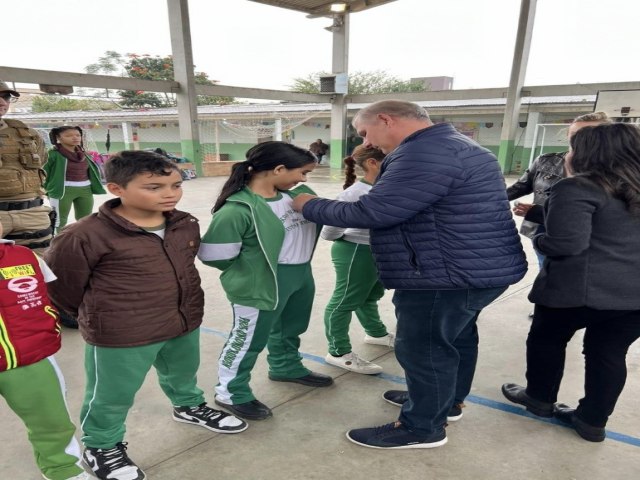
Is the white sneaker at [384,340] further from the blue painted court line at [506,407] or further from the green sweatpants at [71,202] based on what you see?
the green sweatpants at [71,202]

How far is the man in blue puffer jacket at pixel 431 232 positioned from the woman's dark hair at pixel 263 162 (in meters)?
0.22

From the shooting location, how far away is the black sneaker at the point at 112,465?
66.5 inches

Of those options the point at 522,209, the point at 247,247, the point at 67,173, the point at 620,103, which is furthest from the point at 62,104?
the point at 522,209

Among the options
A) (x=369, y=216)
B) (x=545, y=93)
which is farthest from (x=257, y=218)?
(x=545, y=93)

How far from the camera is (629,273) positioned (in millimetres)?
1758

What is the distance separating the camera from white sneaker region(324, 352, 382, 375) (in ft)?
8.43

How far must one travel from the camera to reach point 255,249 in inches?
77.6

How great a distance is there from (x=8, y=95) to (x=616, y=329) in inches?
134

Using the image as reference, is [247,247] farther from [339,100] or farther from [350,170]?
[339,100]

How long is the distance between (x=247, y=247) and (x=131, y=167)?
1.97 feet

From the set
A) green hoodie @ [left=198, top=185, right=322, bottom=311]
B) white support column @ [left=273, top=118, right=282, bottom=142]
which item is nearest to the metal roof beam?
white support column @ [left=273, top=118, right=282, bottom=142]

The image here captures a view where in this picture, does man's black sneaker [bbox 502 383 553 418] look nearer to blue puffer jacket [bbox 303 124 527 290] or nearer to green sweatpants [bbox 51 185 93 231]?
blue puffer jacket [bbox 303 124 527 290]

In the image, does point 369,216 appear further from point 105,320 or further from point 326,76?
point 326,76

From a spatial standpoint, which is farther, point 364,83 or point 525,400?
point 364,83
